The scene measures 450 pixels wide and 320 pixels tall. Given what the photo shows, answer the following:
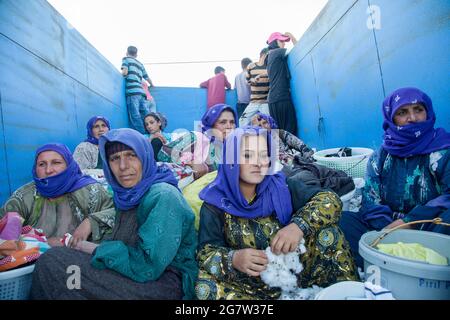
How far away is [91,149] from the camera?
3359 mm

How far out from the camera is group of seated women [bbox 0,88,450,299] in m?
1.20

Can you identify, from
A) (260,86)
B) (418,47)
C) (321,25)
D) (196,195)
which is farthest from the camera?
(260,86)

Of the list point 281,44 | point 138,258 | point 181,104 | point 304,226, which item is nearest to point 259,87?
point 281,44

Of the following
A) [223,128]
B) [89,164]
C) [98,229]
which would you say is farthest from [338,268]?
[89,164]

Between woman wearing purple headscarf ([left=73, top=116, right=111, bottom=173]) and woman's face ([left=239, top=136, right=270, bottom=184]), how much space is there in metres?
2.22

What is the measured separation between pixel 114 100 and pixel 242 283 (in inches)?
191

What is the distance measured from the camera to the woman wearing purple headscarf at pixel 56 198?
178 centimetres

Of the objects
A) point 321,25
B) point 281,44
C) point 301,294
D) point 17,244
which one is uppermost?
point 281,44

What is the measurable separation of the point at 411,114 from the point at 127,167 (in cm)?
184

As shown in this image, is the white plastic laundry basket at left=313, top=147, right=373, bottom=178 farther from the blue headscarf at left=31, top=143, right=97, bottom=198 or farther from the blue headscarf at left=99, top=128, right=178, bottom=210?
the blue headscarf at left=31, top=143, right=97, bottom=198

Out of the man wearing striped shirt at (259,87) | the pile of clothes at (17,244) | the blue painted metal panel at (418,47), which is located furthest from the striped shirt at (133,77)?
the pile of clothes at (17,244)

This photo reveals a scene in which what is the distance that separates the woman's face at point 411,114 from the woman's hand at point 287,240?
124 cm

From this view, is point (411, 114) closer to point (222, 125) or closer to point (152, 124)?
point (222, 125)
